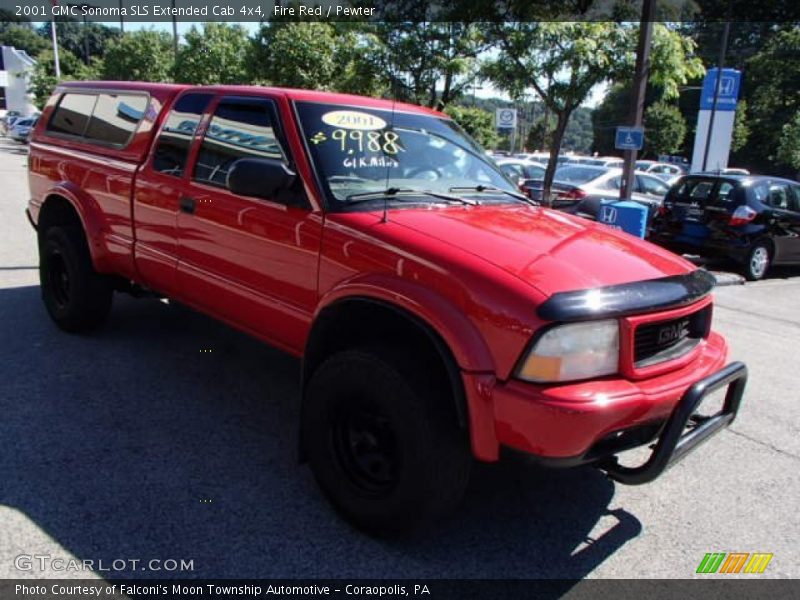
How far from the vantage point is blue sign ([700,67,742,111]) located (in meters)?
20.2

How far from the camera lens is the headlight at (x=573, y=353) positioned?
7.88ft

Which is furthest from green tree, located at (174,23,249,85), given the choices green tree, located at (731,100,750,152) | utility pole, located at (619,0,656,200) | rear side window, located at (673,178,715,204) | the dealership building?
the dealership building

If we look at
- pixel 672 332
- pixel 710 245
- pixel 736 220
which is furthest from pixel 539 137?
pixel 672 332

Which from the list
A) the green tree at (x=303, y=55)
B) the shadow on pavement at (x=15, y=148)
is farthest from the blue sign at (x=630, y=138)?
the shadow on pavement at (x=15, y=148)

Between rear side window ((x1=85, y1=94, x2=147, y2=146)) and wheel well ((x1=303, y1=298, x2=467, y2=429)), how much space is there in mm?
2481

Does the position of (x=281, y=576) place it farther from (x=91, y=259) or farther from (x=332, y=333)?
(x=91, y=259)

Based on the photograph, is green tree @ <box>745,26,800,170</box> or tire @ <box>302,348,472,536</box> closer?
tire @ <box>302,348,472,536</box>

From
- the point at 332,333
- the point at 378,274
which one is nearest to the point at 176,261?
the point at 332,333

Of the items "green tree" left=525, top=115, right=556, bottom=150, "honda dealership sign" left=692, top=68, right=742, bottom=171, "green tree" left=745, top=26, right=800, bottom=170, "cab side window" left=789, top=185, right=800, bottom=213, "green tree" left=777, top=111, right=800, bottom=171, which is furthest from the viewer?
"green tree" left=525, top=115, right=556, bottom=150

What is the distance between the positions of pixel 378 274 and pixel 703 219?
8.58m

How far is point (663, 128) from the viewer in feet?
159

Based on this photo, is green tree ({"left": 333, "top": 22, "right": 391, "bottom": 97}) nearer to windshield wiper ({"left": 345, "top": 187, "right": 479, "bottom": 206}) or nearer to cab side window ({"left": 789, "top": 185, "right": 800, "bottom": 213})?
cab side window ({"left": 789, "top": 185, "right": 800, "bottom": 213})

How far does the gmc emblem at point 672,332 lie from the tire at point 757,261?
803 cm

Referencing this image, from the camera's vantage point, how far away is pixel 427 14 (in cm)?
1113
